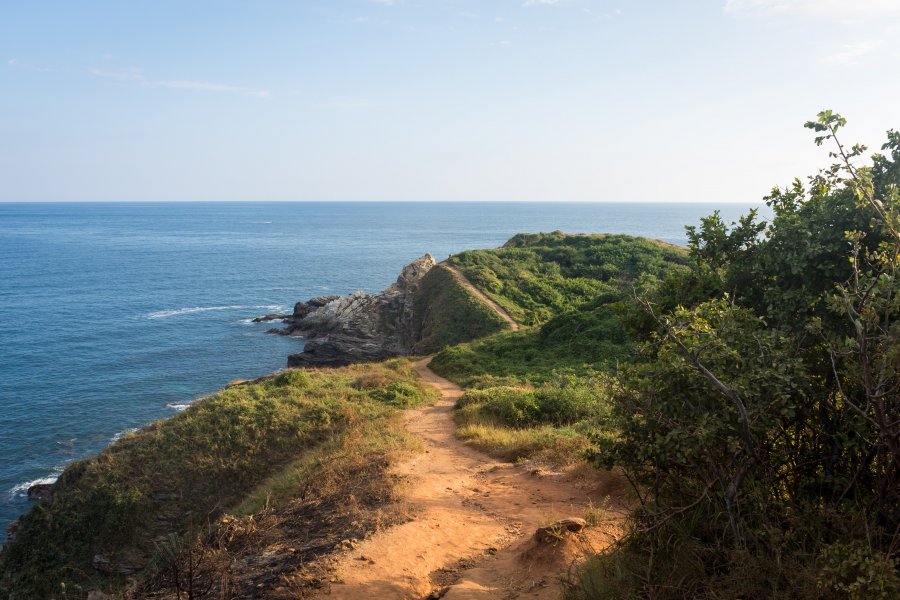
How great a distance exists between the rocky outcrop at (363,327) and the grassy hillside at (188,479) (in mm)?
22593

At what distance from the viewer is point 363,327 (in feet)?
161

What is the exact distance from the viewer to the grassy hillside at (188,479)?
15.6 metres

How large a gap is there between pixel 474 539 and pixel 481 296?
35.3 m

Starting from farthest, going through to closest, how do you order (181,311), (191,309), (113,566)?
(191,309) → (181,311) → (113,566)

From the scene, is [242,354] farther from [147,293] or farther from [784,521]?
[784,521]

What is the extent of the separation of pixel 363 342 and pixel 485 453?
106 ft

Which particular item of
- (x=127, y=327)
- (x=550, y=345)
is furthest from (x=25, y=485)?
(x=127, y=327)

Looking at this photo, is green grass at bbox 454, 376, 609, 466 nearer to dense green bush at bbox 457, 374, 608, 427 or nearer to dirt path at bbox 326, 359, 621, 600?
dense green bush at bbox 457, 374, 608, 427

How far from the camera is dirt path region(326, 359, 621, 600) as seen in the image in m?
8.66

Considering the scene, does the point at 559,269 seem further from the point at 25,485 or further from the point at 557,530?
the point at 557,530

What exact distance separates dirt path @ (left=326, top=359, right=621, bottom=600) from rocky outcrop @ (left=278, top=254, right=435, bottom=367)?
3139cm

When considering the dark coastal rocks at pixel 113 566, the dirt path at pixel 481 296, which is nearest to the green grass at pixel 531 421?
the dark coastal rocks at pixel 113 566

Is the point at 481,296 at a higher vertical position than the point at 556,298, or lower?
higher

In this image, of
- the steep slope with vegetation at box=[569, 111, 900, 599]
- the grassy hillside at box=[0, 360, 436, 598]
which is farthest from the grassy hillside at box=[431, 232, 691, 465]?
the grassy hillside at box=[0, 360, 436, 598]
